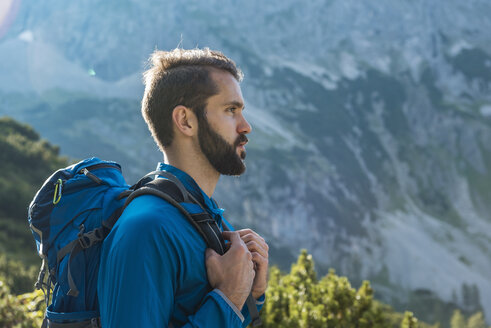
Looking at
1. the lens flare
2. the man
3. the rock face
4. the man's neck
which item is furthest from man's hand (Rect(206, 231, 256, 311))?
the lens flare

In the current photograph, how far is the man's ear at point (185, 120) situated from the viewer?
8.48ft

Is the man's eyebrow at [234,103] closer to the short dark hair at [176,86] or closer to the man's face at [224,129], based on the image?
the man's face at [224,129]

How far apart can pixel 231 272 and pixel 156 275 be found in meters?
0.41

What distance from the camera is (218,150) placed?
263 cm

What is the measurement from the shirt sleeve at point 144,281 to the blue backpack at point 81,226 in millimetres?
220

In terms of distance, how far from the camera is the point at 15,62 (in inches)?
5758

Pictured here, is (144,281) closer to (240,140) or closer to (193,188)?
(193,188)

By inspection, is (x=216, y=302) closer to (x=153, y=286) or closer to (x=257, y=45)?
(x=153, y=286)

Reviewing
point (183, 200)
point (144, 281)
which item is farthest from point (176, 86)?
point (144, 281)

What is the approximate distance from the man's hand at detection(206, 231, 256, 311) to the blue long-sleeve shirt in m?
0.04

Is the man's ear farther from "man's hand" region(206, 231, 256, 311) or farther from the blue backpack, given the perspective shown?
"man's hand" region(206, 231, 256, 311)

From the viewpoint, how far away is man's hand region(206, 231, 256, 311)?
7.23 ft

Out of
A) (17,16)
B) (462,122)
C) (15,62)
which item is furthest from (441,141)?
(17,16)

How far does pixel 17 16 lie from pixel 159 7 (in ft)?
177
